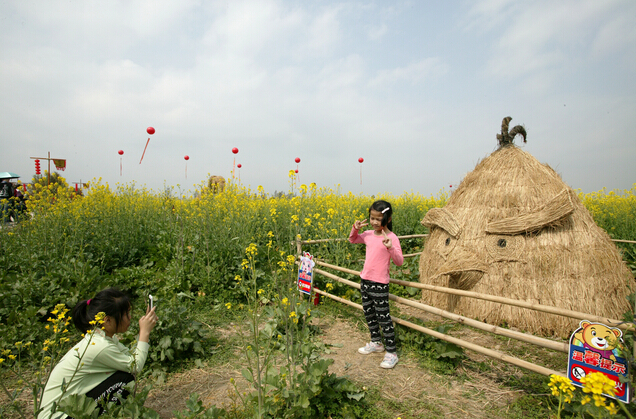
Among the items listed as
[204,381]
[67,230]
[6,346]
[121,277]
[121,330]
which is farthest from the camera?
[67,230]

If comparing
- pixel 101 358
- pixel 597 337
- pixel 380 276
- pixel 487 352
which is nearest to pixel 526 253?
pixel 487 352

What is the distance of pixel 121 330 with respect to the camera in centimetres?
244

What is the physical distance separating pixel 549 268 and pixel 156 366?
449 cm

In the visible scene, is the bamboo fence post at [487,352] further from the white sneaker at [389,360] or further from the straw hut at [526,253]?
the straw hut at [526,253]

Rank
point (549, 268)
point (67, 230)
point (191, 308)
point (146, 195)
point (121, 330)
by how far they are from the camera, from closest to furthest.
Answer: point (121, 330) < point (549, 268) < point (191, 308) < point (67, 230) < point (146, 195)

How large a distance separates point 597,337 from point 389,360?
5.75ft

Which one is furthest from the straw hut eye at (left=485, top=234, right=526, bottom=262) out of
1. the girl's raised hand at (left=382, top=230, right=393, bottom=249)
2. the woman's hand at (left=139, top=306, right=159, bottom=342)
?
the woman's hand at (left=139, top=306, right=159, bottom=342)

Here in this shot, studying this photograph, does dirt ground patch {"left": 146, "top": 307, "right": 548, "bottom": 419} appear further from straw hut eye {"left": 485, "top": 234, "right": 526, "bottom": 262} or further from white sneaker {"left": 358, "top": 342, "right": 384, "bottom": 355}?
straw hut eye {"left": 485, "top": 234, "right": 526, "bottom": 262}

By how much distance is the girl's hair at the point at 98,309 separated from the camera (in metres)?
2.32

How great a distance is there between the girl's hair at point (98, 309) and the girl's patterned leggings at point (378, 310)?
7.59 ft

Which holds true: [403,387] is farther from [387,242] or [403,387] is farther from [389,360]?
[387,242]

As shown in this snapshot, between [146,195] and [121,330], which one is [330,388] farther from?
[146,195]

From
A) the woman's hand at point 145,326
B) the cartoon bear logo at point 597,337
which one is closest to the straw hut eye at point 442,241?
the cartoon bear logo at point 597,337

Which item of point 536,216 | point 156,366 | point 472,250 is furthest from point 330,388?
point 536,216
